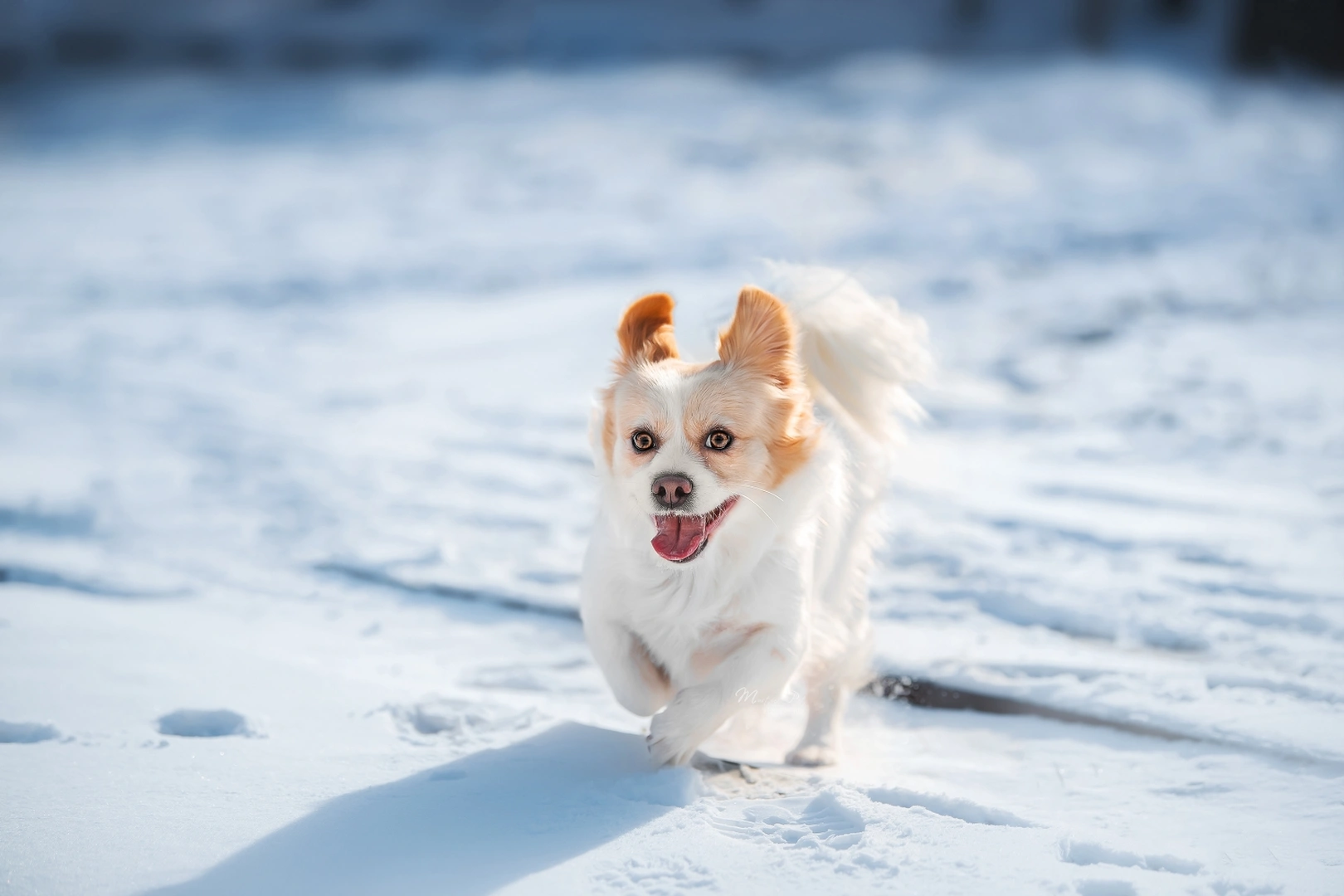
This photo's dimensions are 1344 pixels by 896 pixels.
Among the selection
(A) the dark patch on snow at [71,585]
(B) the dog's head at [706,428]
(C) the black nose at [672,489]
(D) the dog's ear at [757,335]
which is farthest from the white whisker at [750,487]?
(A) the dark patch on snow at [71,585]

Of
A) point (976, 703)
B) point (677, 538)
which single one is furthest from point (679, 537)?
point (976, 703)

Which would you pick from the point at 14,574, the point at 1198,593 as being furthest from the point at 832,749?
the point at 14,574

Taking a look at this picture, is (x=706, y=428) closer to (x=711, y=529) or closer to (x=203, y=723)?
(x=711, y=529)

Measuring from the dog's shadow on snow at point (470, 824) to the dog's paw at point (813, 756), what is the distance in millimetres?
425

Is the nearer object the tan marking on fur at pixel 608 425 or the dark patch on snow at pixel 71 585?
the tan marking on fur at pixel 608 425

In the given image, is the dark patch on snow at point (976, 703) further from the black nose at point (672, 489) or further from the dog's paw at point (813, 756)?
the black nose at point (672, 489)

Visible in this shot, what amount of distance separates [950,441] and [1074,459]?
0.63 m

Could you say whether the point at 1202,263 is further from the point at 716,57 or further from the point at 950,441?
the point at 716,57

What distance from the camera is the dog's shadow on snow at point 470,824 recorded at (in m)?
2.18

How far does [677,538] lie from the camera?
2600 millimetres

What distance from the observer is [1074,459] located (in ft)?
18.7

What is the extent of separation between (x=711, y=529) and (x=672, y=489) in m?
0.18

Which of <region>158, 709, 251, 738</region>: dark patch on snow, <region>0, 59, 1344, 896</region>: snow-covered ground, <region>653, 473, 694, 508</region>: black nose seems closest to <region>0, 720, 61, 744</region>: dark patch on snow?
<region>0, 59, 1344, 896</region>: snow-covered ground

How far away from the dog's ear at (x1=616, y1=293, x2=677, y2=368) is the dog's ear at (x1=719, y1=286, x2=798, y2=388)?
182 mm
